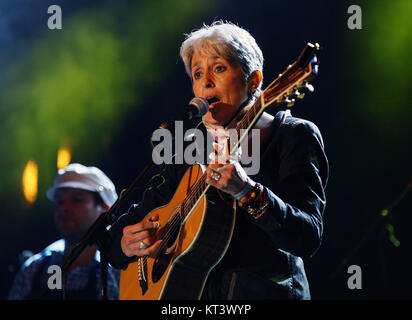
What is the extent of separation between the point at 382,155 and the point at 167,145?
116 inches

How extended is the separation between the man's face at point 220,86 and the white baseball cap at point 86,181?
2.18 meters

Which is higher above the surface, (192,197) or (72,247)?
(192,197)

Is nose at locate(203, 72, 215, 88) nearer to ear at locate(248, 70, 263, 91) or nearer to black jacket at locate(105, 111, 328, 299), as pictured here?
ear at locate(248, 70, 263, 91)

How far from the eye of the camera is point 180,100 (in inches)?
201

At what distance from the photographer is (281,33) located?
Result: 4.82 metres

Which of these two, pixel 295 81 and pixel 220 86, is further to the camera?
pixel 220 86

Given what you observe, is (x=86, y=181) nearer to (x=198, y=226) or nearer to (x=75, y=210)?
(x=75, y=210)

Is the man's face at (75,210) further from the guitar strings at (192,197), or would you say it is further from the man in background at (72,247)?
the guitar strings at (192,197)

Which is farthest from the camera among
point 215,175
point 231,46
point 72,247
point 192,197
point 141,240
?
point 72,247

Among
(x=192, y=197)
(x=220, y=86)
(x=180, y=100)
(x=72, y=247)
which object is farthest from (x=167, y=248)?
(x=180, y=100)

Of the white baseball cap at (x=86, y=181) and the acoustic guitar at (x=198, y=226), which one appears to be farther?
the white baseball cap at (x=86, y=181)

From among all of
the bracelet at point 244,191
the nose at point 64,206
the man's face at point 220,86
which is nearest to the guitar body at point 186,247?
the bracelet at point 244,191

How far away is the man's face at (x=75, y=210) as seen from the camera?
14.6 ft

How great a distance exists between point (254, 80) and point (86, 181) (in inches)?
94.3
